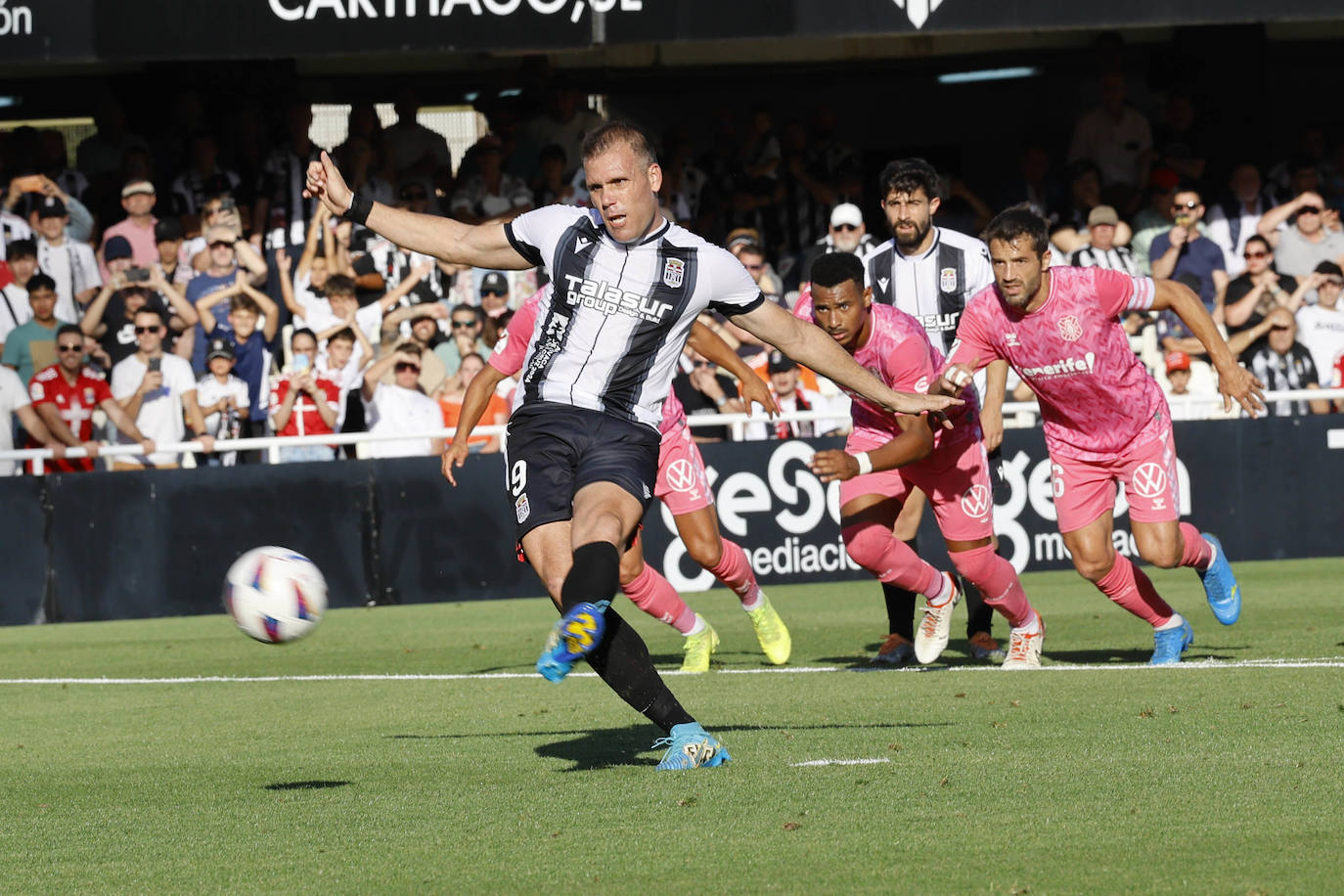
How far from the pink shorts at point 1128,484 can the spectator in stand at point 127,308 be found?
1002cm

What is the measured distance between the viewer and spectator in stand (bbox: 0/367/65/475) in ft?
52.2

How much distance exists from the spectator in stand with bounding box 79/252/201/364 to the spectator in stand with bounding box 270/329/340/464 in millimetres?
1447

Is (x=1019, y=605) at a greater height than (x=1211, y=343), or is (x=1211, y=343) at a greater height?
(x=1211, y=343)

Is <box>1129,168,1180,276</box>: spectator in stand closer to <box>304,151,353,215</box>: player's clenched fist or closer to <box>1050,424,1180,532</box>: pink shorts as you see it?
<box>1050,424,1180,532</box>: pink shorts

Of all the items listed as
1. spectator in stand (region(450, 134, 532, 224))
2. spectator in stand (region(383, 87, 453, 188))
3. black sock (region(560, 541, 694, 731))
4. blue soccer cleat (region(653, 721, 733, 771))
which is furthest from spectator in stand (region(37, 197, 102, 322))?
blue soccer cleat (region(653, 721, 733, 771))

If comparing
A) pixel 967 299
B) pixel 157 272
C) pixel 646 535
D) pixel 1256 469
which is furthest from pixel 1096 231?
pixel 157 272

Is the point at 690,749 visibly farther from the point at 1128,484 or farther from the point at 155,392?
the point at 155,392

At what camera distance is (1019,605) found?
9844mm

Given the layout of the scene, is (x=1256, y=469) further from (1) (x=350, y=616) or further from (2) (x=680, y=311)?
(2) (x=680, y=311)

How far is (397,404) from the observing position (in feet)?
54.1

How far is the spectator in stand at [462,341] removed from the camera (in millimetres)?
17078

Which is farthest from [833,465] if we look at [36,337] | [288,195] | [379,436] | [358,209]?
[288,195]

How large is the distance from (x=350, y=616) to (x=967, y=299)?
6.56m

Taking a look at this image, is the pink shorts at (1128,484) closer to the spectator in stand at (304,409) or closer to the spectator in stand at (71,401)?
the spectator in stand at (304,409)
